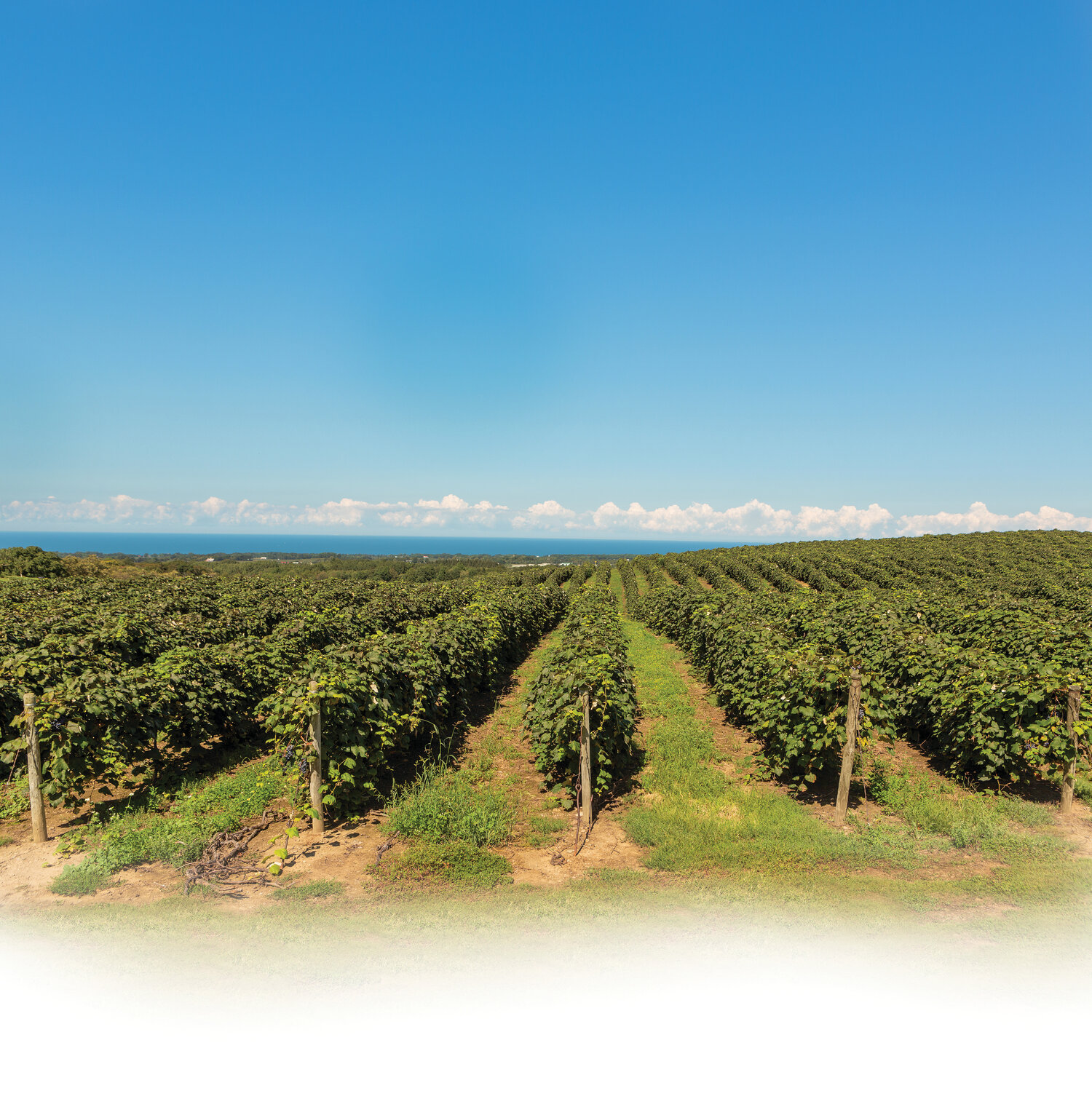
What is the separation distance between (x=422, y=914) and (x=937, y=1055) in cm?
452

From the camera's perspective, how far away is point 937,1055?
12.4 feet

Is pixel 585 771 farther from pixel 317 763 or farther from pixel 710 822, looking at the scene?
pixel 317 763

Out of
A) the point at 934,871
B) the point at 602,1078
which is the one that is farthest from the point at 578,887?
the point at 934,871

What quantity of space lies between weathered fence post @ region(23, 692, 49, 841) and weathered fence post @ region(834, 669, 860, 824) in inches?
438

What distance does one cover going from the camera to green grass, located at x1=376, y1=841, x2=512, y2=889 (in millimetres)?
5992

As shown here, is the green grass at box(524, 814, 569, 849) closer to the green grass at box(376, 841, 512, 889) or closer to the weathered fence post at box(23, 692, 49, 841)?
the green grass at box(376, 841, 512, 889)

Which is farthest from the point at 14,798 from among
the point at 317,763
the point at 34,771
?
the point at 317,763

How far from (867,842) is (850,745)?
4.42 ft

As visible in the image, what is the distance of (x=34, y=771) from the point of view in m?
6.55

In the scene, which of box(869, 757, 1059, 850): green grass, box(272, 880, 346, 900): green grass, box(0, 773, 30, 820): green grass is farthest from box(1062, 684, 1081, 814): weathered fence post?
box(0, 773, 30, 820): green grass

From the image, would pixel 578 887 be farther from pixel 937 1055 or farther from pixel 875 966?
pixel 937 1055

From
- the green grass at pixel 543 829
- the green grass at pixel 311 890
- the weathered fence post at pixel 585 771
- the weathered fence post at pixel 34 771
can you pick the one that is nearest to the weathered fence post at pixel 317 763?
the green grass at pixel 311 890

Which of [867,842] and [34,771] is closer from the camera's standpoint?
[34,771]

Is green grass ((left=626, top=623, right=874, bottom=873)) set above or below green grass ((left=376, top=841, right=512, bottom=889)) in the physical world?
below
